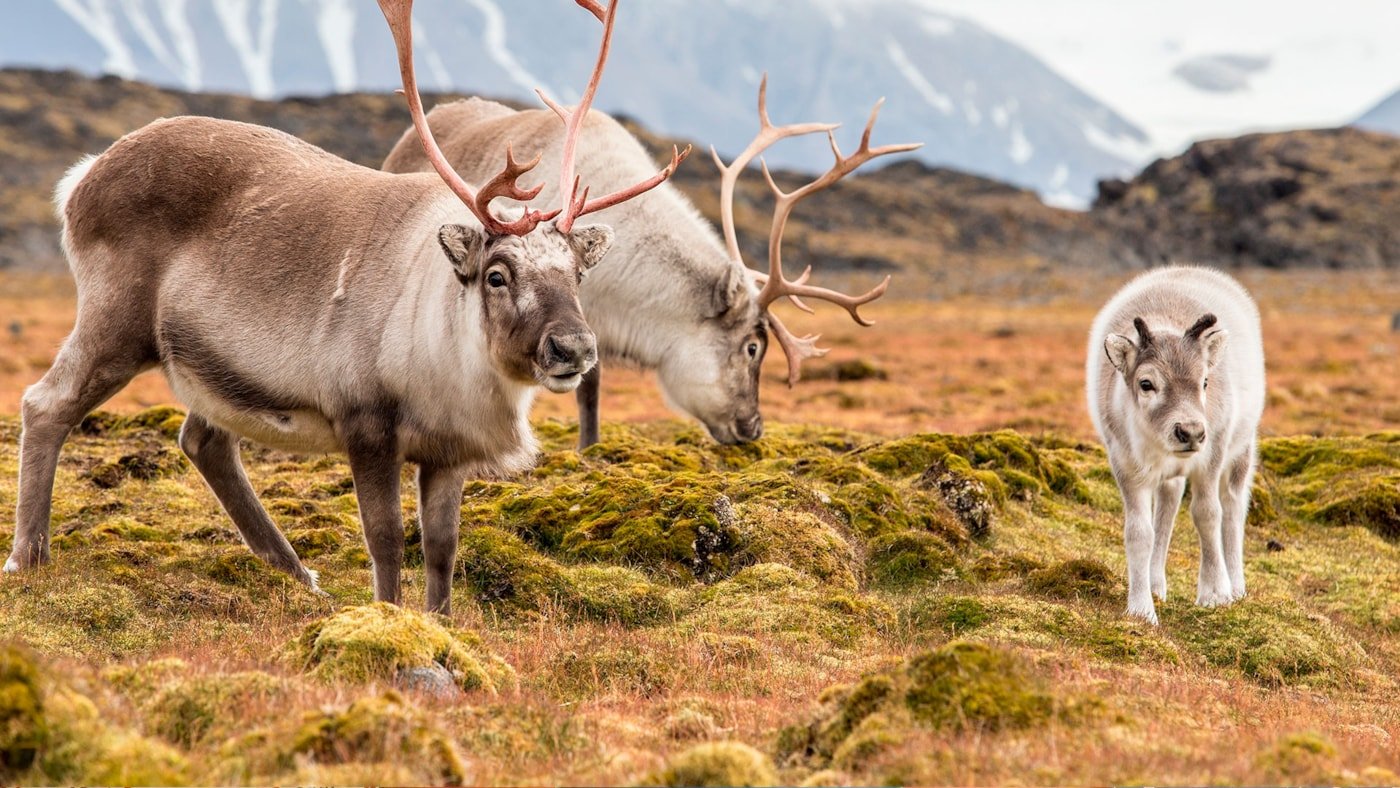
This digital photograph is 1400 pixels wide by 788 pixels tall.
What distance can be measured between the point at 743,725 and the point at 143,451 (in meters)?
9.59

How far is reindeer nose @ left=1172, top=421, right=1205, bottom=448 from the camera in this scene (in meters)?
9.70

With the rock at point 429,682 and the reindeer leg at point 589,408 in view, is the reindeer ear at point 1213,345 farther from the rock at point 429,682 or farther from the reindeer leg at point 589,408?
the rock at point 429,682

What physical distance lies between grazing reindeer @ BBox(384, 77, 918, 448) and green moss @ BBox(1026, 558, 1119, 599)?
356 centimetres

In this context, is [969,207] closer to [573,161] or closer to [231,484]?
[231,484]

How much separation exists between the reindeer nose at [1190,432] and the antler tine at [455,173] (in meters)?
5.25

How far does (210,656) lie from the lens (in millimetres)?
6762

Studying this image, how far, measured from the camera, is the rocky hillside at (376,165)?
120m

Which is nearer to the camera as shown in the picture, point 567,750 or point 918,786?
point 918,786

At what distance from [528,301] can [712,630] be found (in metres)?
2.72

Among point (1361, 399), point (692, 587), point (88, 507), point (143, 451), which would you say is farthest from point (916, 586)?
point (1361, 399)

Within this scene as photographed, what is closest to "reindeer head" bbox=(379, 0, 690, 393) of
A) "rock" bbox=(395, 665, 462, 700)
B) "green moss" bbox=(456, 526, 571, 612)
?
"rock" bbox=(395, 665, 462, 700)

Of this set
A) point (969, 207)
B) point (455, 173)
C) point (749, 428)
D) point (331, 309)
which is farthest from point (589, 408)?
point (969, 207)

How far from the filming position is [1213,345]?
34.0 ft

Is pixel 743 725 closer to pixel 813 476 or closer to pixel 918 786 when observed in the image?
pixel 918 786
